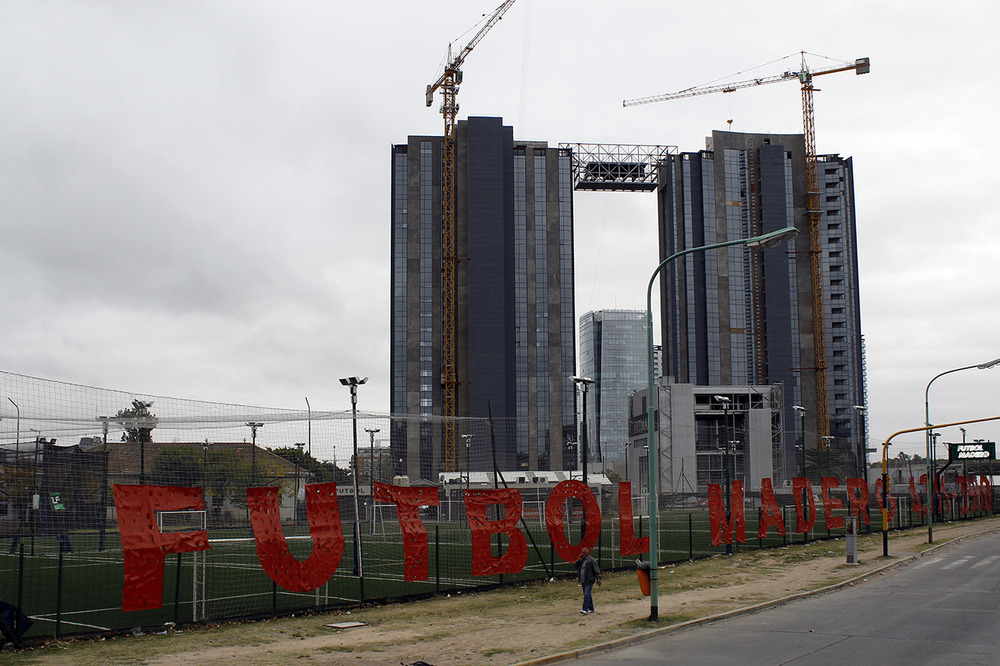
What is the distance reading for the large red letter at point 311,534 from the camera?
21.1m

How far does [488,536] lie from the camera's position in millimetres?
27016

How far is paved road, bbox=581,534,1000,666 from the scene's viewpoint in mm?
15719

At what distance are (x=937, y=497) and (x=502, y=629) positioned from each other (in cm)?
6396

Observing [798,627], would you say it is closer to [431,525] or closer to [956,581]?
[956,581]

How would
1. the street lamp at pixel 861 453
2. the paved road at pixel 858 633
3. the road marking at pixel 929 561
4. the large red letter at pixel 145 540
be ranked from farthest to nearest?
the street lamp at pixel 861 453 → the road marking at pixel 929 561 → the large red letter at pixel 145 540 → the paved road at pixel 858 633

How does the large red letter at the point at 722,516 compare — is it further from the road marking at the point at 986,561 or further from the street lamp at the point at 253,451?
the street lamp at the point at 253,451

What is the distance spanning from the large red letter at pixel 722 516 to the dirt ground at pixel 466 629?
639 centimetres

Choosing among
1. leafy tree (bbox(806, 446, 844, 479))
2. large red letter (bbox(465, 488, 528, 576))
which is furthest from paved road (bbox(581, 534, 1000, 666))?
leafy tree (bbox(806, 446, 844, 479))

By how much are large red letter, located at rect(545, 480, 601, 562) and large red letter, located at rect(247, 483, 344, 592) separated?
8.24 metres

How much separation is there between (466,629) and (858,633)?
8.51m

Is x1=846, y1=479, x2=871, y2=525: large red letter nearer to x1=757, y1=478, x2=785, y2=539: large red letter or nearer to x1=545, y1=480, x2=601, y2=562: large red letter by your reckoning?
x1=757, y1=478, x2=785, y2=539: large red letter

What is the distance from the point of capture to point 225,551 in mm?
44594

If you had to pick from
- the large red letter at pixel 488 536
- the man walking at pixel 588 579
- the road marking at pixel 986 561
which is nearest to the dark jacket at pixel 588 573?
the man walking at pixel 588 579

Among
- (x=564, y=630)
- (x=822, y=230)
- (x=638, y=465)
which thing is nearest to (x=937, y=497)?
(x=638, y=465)
